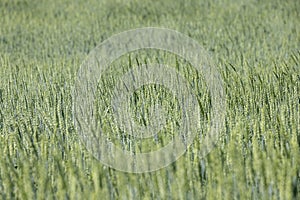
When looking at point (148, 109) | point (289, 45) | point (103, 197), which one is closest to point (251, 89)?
point (148, 109)

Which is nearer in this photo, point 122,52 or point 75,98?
point 75,98

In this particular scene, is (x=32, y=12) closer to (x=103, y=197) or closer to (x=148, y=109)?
(x=148, y=109)

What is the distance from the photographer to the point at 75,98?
3250 mm

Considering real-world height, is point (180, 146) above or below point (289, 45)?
below

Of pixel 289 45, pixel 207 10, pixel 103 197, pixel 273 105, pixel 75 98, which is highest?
pixel 207 10

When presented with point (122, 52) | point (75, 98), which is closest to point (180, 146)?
point (75, 98)

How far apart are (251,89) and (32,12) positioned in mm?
6094

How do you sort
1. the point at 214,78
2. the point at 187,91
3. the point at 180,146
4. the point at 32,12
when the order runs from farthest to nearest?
the point at 32,12 → the point at 214,78 → the point at 187,91 → the point at 180,146

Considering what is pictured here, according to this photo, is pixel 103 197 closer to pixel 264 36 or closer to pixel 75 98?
pixel 75 98

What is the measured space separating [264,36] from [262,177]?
185 inches

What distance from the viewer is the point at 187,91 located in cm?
313

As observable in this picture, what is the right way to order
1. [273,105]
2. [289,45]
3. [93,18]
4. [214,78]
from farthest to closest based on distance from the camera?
[93,18] < [289,45] < [214,78] < [273,105]

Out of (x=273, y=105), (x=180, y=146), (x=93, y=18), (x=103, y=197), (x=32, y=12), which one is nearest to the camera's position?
(x=103, y=197)

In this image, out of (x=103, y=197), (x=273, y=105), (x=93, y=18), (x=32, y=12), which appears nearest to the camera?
(x=103, y=197)
